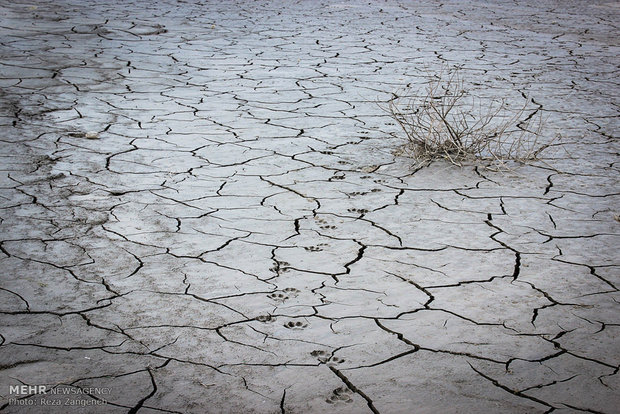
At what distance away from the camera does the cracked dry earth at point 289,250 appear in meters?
1.81

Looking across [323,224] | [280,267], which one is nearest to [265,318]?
[280,267]

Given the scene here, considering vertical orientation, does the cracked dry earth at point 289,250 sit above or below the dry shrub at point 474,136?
below

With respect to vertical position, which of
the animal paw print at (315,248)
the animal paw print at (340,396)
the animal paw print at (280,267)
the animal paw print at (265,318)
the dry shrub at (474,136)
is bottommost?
the animal paw print at (265,318)

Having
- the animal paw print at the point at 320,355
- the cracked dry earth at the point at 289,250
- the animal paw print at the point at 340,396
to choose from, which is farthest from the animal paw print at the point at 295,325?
the animal paw print at the point at 340,396

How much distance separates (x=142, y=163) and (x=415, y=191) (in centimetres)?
148

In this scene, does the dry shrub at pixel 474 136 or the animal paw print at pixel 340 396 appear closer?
the animal paw print at pixel 340 396

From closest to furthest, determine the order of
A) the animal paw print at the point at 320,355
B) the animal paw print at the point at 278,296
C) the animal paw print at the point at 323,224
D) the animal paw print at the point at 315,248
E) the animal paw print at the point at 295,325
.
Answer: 1. the animal paw print at the point at 320,355
2. the animal paw print at the point at 295,325
3. the animal paw print at the point at 278,296
4. the animal paw print at the point at 315,248
5. the animal paw print at the point at 323,224

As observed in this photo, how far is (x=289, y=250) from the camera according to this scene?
2613mm

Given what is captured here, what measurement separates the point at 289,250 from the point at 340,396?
94cm

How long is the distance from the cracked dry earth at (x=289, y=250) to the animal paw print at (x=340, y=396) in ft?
0.06

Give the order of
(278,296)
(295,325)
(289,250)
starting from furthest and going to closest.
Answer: (289,250) → (278,296) → (295,325)

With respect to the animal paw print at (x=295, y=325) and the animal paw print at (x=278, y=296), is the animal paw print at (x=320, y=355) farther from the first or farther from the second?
the animal paw print at (x=278, y=296)

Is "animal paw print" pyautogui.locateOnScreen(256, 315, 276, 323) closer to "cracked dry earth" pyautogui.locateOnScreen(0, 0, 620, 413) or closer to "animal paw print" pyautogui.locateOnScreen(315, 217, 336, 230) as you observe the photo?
"cracked dry earth" pyautogui.locateOnScreen(0, 0, 620, 413)

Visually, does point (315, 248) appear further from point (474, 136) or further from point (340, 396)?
point (474, 136)
